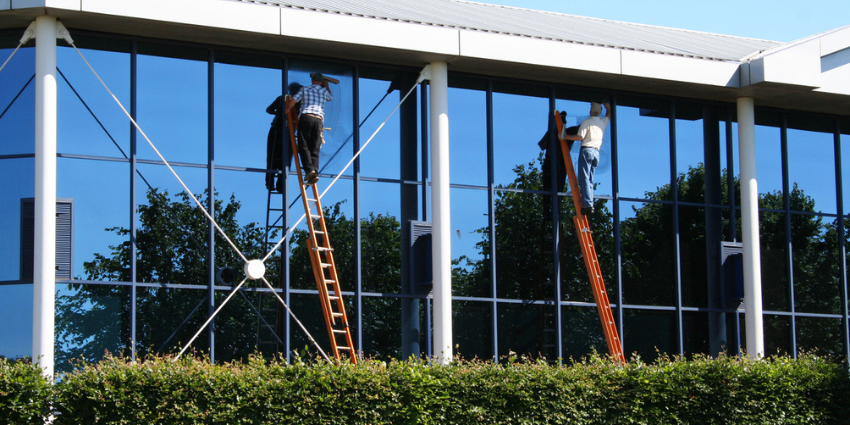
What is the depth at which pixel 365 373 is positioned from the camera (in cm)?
1213

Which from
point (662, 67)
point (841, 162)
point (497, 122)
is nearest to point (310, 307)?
point (497, 122)

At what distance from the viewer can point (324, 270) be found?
1570 cm

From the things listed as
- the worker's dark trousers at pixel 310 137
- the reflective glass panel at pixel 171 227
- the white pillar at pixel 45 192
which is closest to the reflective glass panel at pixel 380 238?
the worker's dark trousers at pixel 310 137

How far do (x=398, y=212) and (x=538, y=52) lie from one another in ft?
11.9

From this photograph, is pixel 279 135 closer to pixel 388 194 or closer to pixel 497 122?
pixel 388 194

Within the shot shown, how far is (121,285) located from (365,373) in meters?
4.43

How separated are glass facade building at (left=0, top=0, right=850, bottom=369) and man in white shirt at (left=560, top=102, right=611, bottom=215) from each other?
1.11 ft

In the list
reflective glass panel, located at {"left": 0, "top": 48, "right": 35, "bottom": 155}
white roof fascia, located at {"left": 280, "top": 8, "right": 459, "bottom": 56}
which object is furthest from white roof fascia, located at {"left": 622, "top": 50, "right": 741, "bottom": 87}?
reflective glass panel, located at {"left": 0, "top": 48, "right": 35, "bottom": 155}

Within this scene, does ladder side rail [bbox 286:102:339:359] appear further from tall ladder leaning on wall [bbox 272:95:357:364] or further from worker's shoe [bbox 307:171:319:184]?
worker's shoe [bbox 307:171:319:184]

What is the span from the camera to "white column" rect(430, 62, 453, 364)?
51.9ft

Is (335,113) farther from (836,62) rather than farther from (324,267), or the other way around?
(836,62)

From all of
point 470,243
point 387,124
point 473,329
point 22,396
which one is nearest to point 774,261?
point 470,243

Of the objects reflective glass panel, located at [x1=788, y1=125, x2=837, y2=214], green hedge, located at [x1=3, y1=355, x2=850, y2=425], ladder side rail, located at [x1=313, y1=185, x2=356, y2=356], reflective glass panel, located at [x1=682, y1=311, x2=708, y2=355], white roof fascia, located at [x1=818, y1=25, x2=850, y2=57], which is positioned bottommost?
green hedge, located at [x1=3, y1=355, x2=850, y2=425]

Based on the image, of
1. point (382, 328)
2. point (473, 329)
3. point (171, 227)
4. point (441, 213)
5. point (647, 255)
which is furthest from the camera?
point (647, 255)
